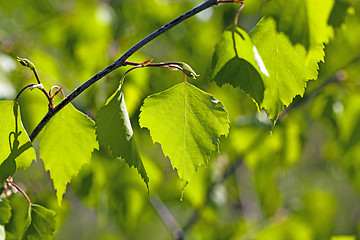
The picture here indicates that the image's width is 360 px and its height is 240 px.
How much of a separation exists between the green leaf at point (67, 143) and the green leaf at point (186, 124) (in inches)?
3.1

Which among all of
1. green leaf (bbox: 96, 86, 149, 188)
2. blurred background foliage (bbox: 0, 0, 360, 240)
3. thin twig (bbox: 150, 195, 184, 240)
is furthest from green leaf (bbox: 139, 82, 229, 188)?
thin twig (bbox: 150, 195, 184, 240)

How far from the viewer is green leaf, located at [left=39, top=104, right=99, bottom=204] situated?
646mm

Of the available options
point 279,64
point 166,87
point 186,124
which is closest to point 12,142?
point 186,124

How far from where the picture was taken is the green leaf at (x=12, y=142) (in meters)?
0.60

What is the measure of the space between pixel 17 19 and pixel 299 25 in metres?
2.01

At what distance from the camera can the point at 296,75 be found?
2.00 ft

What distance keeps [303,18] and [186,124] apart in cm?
17

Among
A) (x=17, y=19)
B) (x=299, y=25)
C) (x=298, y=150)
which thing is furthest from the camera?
(x=17, y=19)

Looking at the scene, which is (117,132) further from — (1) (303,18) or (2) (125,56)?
(1) (303,18)

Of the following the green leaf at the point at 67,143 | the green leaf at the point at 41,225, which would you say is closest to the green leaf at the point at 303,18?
the green leaf at the point at 67,143

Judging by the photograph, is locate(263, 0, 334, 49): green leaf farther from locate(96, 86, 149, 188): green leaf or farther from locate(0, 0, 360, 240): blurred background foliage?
locate(0, 0, 360, 240): blurred background foliage

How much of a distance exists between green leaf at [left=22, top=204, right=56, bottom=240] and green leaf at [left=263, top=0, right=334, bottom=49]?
0.35 meters

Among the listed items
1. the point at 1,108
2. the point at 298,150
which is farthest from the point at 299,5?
the point at 298,150

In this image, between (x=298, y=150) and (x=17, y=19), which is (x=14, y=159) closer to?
(x=298, y=150)
